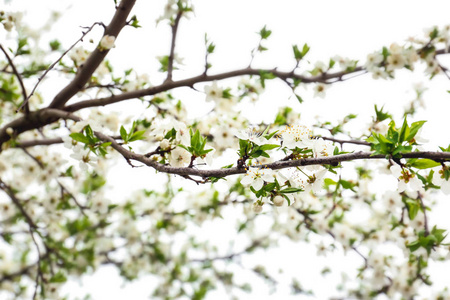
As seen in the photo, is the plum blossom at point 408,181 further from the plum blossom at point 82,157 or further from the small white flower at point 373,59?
the small white flower at point 373,59

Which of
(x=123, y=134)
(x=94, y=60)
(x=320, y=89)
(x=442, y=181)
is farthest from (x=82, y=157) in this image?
(x=320, y=89)

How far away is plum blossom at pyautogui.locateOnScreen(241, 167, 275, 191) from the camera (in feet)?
4.30

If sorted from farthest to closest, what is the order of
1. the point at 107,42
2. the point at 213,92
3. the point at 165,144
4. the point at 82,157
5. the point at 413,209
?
1. the point at 213,92
2. the point at 413,209
3. the point at 107,42
4. the point at 82,157
5. the point at 165,144

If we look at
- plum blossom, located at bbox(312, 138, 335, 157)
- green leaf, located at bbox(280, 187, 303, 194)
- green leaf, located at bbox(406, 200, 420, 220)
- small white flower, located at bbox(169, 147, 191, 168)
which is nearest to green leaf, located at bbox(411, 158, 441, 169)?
plum blossom, located at bbox(312, 138, 335, 157)

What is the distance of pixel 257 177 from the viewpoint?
1.34 meters

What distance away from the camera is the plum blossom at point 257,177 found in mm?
1312

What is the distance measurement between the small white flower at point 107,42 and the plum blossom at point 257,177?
3.74 ft

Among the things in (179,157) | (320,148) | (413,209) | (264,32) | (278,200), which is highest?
(264,32)

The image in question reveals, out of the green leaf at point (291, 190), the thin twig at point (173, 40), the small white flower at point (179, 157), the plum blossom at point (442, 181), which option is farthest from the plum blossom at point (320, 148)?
Answer: the thin twig at point (173, 40)

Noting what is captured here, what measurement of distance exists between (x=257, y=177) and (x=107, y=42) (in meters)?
1.18

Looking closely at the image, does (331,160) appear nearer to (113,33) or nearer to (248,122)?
(113,33)

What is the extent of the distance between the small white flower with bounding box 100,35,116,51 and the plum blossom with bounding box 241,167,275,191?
1141mm

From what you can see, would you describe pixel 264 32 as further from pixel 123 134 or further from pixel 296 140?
pixel 296 140

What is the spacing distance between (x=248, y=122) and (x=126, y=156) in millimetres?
1529
